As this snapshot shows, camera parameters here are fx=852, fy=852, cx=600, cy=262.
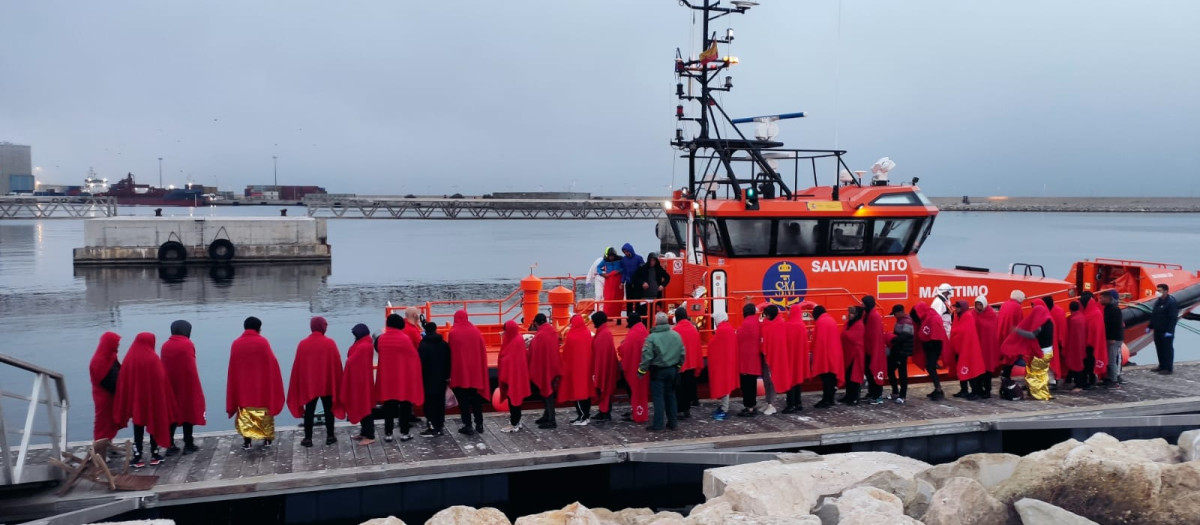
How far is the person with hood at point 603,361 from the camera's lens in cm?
853

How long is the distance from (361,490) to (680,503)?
3181 mm

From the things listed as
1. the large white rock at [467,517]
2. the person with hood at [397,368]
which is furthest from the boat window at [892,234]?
the large white rock at [467,517]

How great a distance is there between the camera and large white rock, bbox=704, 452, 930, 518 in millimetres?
6418

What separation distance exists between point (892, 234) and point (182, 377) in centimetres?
845

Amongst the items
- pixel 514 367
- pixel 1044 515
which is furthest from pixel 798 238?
pixel 1044 515

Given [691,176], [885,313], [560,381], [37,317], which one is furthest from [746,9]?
[37,317]

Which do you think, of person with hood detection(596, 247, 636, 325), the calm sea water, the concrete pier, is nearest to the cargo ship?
the calm sea water

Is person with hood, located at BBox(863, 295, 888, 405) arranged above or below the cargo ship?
below

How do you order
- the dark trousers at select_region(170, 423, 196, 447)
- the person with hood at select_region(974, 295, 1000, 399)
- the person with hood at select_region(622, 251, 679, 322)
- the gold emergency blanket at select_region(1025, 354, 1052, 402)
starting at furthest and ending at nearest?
1. the person with hood at select_region(622, 251, 679, 322)
2. the gold emergency blanket at select_region(1025, 354, 1052, 402)
3. the person with hood at select_region(974, 295, 1000, 399)
4. the dark trousers at select_region(170, 423, 196, 447)

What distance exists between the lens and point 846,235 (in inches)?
432

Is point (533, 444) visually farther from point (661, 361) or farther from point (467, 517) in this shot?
point (467, 517)

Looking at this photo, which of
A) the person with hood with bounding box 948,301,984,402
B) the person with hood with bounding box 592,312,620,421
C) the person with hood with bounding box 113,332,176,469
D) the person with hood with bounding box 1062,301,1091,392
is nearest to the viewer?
the person with hood with bounding box 113,332,176,469

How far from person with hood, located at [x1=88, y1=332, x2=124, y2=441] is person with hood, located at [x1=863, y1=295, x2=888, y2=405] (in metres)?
7.28

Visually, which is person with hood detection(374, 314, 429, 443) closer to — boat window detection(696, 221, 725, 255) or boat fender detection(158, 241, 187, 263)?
boat window detection(696, 221, 725, 255)
